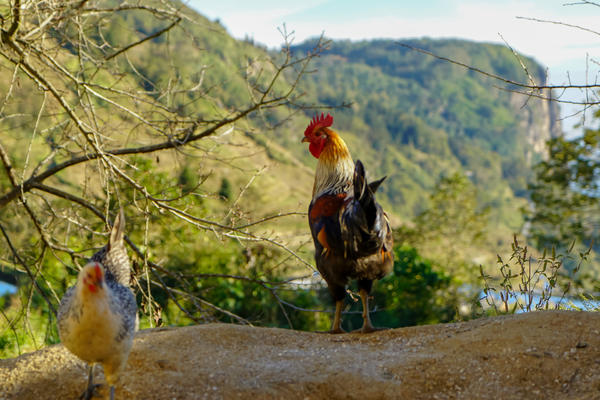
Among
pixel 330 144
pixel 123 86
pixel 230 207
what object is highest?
pixel 123 86

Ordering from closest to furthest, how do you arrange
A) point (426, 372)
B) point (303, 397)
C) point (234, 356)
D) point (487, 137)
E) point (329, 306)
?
point (303, 397) < point (426, 372) < point (234, 356) < point (329, 306) < point (487, 137)

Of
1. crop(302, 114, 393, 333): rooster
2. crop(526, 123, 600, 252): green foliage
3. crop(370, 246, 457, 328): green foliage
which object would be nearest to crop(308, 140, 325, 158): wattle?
crop(302, 114, 393, 333): rooster

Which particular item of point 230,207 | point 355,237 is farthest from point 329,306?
point 355,237

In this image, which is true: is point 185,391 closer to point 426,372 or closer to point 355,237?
point 426,372

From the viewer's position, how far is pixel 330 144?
5.67 m

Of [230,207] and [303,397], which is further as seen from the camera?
[230,207]

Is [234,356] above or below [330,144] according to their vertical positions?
below

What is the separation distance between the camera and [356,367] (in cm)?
393

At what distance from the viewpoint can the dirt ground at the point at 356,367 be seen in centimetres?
356

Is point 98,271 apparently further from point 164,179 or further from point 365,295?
point 164,179

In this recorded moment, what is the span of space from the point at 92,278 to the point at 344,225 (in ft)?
7.34

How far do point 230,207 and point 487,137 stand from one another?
193413mm

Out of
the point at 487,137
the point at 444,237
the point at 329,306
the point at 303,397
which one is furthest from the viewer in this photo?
the point at 487,137

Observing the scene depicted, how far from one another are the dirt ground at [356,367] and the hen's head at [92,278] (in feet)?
2.59
